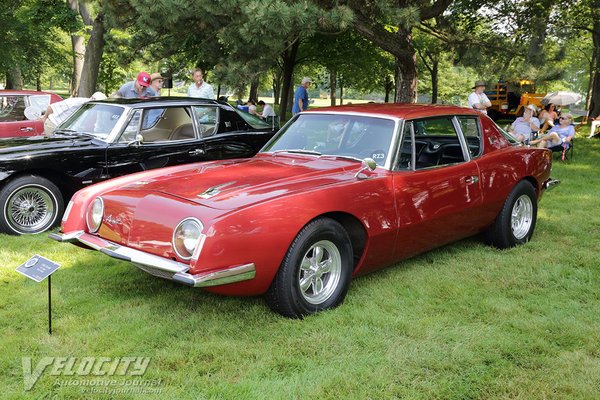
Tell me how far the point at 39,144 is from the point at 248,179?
10.6 ft

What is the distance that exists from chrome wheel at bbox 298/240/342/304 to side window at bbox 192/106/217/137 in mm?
3478

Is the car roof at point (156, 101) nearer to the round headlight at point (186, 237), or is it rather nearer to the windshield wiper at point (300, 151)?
the windshield wiper at point (300, 151)

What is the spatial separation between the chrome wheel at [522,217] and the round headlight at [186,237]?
353cm

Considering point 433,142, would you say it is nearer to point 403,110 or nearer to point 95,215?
point 403,110

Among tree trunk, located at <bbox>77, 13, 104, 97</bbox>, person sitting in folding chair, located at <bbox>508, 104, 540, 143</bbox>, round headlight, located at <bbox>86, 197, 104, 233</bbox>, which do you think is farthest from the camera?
tree trunk, located at <bbox>77, 13, 104, 97</bbox>

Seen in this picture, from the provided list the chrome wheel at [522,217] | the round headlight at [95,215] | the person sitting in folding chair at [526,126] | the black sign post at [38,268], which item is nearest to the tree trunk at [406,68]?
the person sitting in folding chair at [526,126]

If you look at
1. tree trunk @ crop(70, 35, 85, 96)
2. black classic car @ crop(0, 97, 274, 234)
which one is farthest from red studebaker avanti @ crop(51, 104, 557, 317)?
tree trunk @ crop(70, 35, 85, 96)

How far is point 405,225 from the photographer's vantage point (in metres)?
4.14

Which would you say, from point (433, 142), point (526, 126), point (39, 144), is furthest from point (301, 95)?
point (433, 142)

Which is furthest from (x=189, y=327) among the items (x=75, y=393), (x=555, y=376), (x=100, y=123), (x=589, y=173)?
(x=589, y=173)

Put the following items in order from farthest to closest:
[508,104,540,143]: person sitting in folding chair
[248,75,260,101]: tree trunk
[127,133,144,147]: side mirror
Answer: [508,104,540,143]: person sitting in folding chair < [248,75,260,101]: tree trunk < [127,133,144,147]: side mirror

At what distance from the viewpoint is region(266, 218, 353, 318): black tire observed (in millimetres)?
3459

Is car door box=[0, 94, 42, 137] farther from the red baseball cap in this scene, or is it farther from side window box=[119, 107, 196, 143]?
side window box=[119, 107, 196, 143]

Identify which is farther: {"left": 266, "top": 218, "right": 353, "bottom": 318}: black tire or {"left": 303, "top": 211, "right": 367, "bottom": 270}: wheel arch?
{"left": 303, "top": 211, "right": 367, "bottom": 270}: wheel arch
